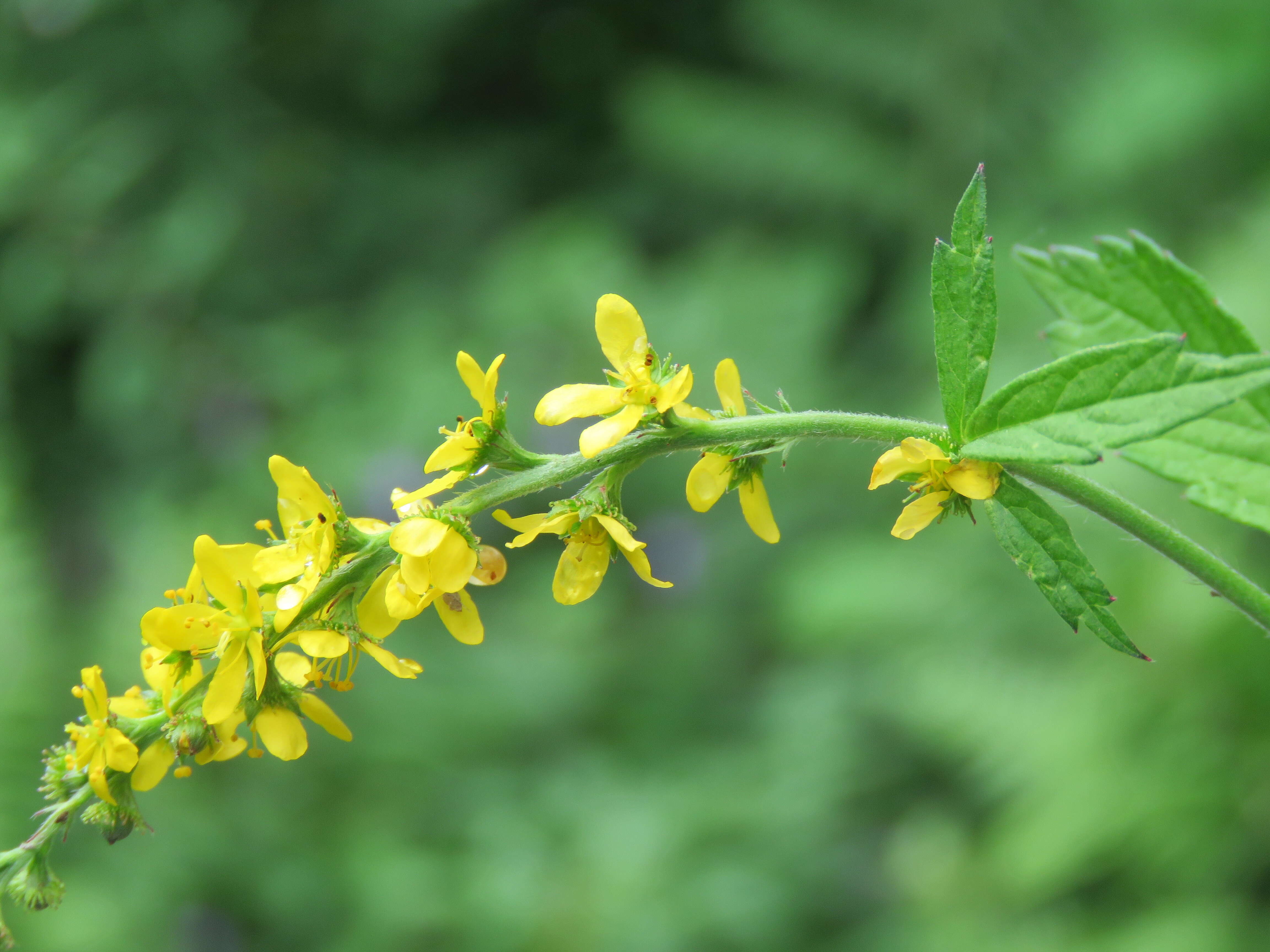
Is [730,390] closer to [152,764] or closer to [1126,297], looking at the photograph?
[1126,297]

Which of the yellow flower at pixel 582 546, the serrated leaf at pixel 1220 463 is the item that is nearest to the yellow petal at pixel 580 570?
the yellow flower at pixel 582 546

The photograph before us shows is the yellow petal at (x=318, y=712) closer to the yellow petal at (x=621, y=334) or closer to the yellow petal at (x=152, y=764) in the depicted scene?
the yellow petal at (x=152, y=764)

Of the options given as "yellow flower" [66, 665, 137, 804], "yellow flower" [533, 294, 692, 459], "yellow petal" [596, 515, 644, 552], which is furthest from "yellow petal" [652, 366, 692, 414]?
"yellow flower" [66, 665, 137, 804]

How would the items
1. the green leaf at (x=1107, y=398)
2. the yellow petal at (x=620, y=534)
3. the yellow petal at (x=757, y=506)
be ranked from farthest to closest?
the yellow petal at (x=757, y=506) < the yellow petal at (x=620, y=534) < the green leaf at (x=1107, y=398)

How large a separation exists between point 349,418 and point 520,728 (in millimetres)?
1704

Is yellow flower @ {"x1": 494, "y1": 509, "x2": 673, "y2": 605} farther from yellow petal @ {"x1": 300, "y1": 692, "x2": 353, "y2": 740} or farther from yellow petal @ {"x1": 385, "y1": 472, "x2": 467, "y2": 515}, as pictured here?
yellow petal @ {"x1": 300, "y1": 692, "x2": 353, "y2": 740}

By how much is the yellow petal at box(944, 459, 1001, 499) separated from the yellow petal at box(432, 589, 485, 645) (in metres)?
0.51

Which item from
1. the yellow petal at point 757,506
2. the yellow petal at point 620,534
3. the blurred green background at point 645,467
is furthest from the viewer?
the blurred green background at point 645,467

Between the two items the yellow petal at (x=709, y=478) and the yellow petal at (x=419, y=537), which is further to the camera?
the yellow petal at (x=709, y=478)

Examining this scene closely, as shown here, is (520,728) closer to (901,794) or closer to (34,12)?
(901,794)

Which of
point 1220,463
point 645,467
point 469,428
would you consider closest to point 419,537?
point 469,428

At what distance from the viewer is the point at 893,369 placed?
15.8 ft

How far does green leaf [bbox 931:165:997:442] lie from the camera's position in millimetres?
968

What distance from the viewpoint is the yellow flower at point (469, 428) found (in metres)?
1.01
